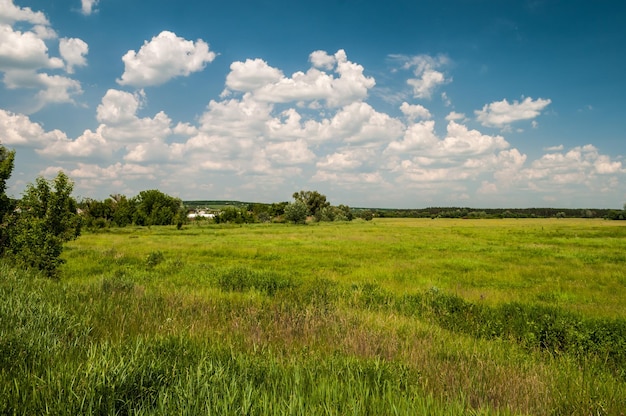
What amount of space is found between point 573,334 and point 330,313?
6.14m

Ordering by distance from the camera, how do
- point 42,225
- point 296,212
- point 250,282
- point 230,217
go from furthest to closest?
point 230,217 < point 296,212 < point 250,282 < point 42,225

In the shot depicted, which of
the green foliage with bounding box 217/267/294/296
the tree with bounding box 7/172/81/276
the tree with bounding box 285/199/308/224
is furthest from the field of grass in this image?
the tree with bounding box 285/199/308/224

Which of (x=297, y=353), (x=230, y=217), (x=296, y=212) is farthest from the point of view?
(x=230, y=217)

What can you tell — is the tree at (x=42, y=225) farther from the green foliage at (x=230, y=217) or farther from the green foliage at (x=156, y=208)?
the green foliage at (x=230, y=217)

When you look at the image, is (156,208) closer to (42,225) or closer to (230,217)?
(230,217)

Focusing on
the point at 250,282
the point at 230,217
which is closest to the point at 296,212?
the point at 230,217

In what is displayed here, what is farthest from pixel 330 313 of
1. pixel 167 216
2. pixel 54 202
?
pixel 167 216

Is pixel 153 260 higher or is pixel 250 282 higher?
pixel 250 282

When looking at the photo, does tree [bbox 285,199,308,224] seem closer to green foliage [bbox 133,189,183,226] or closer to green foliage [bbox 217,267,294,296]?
green foliage [bbox 133,189,183,226]

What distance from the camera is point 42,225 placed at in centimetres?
1264

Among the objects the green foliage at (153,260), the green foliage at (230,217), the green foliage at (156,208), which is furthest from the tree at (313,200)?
the green foliage at (153,260)

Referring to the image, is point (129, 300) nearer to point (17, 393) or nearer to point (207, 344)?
point (207, 344)

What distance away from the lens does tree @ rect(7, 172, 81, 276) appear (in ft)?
39.4

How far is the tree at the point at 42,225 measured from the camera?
473 inches
